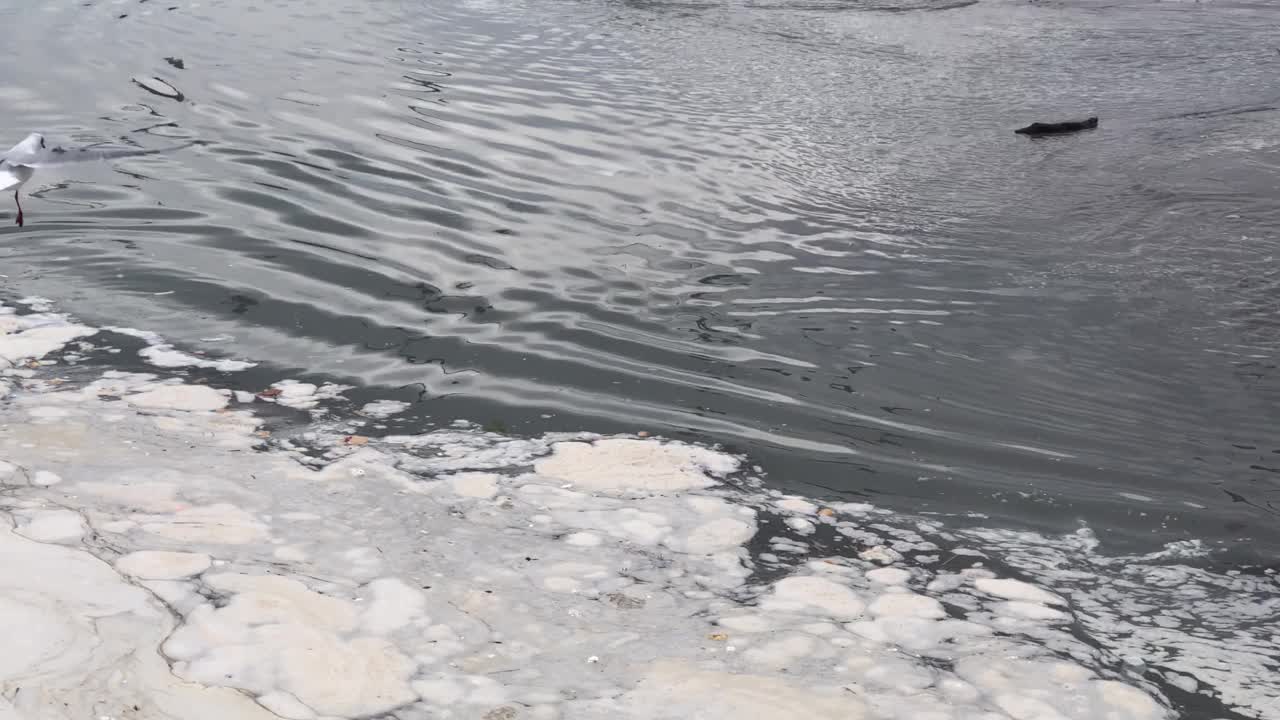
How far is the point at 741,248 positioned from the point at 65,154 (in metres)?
3.24

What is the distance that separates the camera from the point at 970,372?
3791mm

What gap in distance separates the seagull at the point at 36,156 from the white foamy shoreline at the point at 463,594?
1864 millimetres

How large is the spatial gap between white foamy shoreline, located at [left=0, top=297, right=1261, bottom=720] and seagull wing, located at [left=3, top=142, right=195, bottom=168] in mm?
2142

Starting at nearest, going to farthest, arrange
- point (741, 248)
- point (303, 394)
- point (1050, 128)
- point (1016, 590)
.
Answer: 1. point (1016, 590)
2. point (303, 394)
3. point (741, 248)
4. point (1050, 128)

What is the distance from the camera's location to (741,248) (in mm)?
4980

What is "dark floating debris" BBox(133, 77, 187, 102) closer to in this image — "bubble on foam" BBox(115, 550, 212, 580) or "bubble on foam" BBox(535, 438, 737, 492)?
"bubble on foam" BBox(535, 438, 737, 492)

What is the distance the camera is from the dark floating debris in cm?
723

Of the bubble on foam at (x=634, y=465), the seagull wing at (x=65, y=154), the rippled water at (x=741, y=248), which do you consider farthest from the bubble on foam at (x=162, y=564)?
the seagull wing at (x=65, y=154)

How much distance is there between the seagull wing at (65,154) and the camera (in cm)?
492

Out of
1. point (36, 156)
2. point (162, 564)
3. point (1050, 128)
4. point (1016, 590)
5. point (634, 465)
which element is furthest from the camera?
point (1050, 128)

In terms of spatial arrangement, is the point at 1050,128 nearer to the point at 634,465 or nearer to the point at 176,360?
the point at 634,465

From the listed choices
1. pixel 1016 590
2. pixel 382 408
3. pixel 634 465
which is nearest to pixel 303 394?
pixel 382 408

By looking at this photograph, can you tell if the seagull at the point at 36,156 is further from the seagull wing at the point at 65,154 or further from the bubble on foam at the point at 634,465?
the bubble on foam at the point at 634,465

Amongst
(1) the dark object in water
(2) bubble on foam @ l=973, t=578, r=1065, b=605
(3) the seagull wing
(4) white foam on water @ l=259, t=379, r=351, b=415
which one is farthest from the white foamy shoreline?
A: (1) the dark object in water
